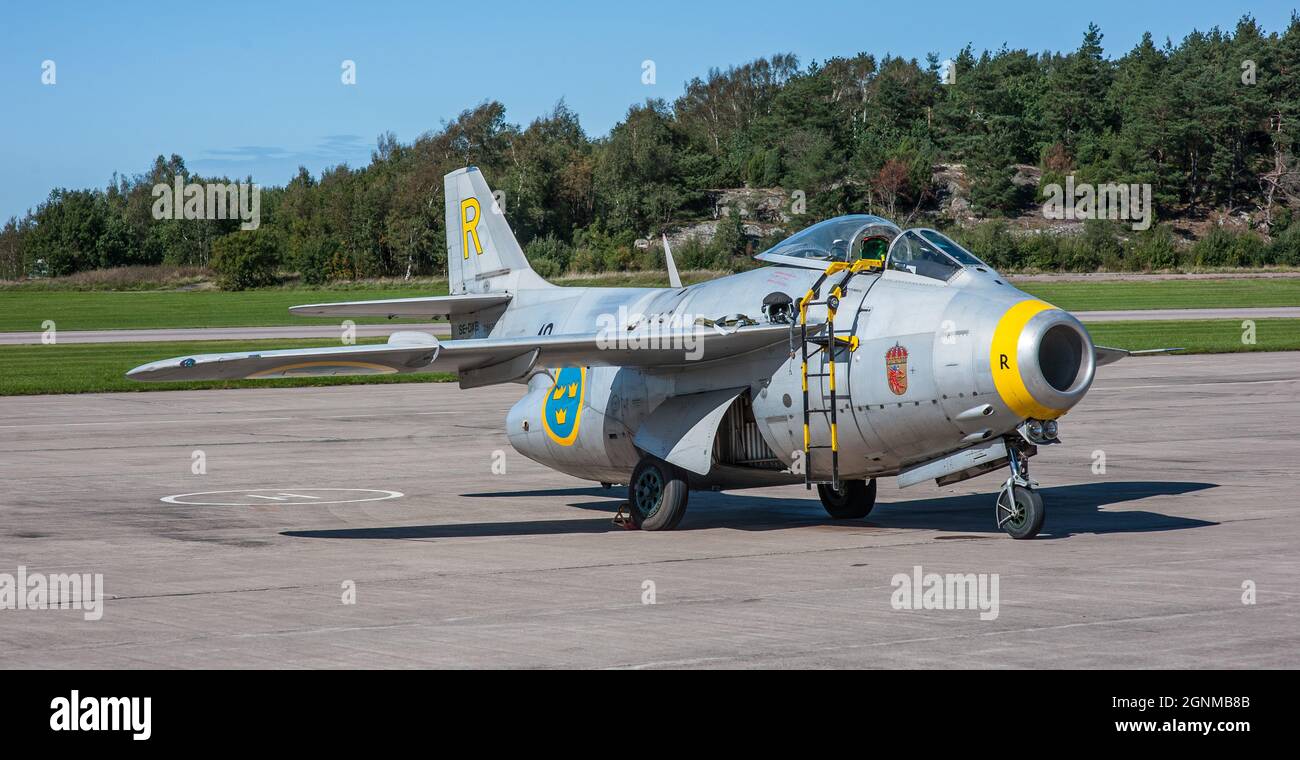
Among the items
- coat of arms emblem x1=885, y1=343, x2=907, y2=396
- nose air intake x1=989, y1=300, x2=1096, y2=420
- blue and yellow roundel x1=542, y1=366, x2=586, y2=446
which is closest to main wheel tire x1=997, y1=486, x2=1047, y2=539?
nose air intake x1=989, y1=300, x2=1096, y2=420

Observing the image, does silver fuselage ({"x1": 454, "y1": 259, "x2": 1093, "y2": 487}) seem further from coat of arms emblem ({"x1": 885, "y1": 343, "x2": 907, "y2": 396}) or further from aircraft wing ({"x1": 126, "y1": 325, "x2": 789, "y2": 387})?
aircraft wing ({"x1": 126, "y1": 325, "x2": 789, "y2": 387})

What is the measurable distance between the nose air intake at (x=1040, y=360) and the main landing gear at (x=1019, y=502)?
71cm

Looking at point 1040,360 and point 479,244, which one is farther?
point 479,244

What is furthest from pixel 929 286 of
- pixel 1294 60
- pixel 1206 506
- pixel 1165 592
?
pixel 1294 60

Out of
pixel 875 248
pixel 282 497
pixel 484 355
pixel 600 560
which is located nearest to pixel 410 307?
pixel 282 497

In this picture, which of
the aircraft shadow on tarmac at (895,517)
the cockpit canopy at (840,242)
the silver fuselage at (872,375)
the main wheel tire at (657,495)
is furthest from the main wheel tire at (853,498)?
the cockpit canopy at (840,242)

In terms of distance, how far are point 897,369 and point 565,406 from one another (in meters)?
4.72

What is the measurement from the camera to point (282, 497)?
62.4 ft

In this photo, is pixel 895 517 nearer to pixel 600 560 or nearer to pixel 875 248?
pixel 875 248

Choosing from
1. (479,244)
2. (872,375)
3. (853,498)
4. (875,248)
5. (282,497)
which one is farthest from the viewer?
(479,244)

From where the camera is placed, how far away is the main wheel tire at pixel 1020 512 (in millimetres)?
14016

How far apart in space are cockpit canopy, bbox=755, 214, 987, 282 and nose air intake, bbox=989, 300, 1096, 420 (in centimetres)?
117
